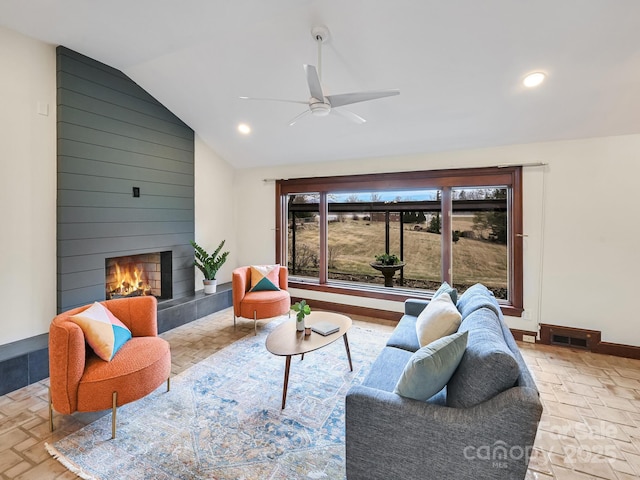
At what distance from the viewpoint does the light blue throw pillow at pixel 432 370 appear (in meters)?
1.56

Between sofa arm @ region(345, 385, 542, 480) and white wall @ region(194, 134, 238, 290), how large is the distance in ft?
13.7

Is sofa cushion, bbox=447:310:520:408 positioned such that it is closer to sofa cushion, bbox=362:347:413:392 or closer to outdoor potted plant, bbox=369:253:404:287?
sofa cushion, bbox=362:347:413:392

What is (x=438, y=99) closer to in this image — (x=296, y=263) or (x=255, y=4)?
(x=255, y=4)

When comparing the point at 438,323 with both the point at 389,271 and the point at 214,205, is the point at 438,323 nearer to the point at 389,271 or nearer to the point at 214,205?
the point at 389,271

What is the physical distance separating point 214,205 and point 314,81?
3716 millimetres

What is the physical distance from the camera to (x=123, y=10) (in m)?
2.71

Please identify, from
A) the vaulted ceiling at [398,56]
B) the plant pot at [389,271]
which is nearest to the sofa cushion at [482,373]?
the vaulted ceiling at [398,56]

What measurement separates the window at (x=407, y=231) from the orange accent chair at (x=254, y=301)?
110cm

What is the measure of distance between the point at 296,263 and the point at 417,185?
104 inches

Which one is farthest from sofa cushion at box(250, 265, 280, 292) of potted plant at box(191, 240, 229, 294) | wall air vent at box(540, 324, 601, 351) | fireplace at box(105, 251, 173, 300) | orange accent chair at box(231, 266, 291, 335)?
wall air vent at box(540, 324, 601, 351)

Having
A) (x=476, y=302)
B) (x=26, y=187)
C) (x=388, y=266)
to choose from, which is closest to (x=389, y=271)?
(x=388, y=266)

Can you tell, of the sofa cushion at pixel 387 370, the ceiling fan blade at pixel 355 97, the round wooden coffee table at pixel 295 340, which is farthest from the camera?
the round wooden coffee table at pixel 295 340

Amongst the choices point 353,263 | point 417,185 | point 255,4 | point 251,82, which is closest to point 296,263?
point 353,263

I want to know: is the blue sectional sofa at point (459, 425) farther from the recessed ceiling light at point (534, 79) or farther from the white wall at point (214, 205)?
the white wall at point (214, 205)
